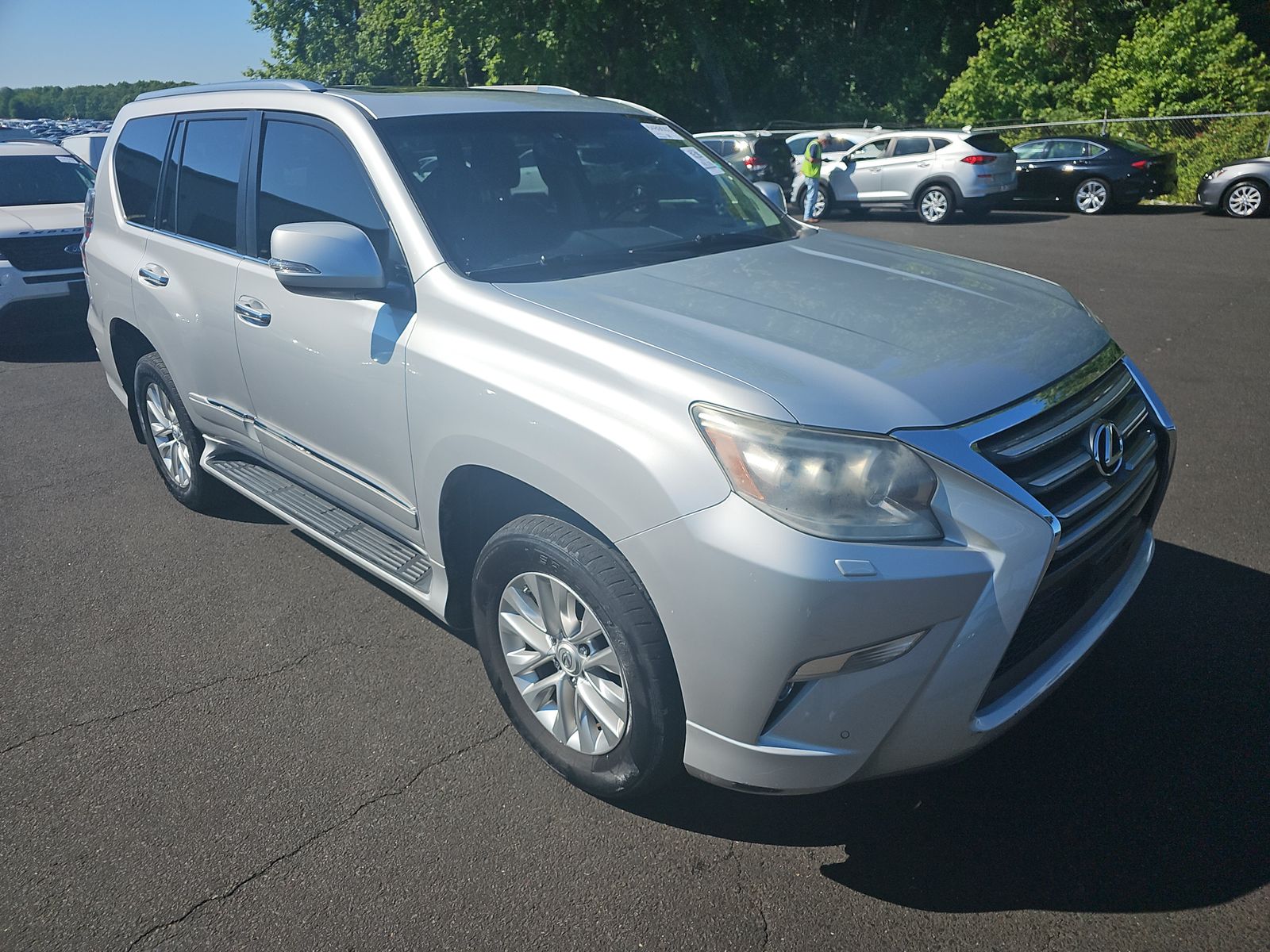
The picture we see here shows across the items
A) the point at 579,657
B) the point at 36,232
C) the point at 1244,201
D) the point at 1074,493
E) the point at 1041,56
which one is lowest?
the point at 1244,201

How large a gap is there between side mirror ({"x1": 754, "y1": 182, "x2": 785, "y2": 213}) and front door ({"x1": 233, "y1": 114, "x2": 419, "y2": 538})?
73.1 inches

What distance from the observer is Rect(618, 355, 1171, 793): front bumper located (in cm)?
215

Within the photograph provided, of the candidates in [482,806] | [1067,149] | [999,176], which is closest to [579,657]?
[482,806]

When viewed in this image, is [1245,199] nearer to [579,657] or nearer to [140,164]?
[140,164]

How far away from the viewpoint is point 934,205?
1762cm

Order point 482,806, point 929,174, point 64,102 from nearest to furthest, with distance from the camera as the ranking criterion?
point 482,806, point 929,174, point 64,102

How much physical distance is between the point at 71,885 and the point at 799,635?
80.8 inches

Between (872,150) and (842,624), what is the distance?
18269 millimetres

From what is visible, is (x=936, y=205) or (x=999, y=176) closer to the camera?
(x=999, y=176)

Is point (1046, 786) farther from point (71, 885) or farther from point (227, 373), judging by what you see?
point (227, 373)

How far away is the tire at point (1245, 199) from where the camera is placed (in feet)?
51.9

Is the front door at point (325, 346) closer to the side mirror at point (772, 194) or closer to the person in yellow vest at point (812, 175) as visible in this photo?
the side mirror at point (772, 194)

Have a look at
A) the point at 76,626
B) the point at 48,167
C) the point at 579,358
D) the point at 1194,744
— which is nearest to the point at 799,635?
the point at 579,358

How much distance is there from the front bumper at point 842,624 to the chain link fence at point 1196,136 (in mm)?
19943
